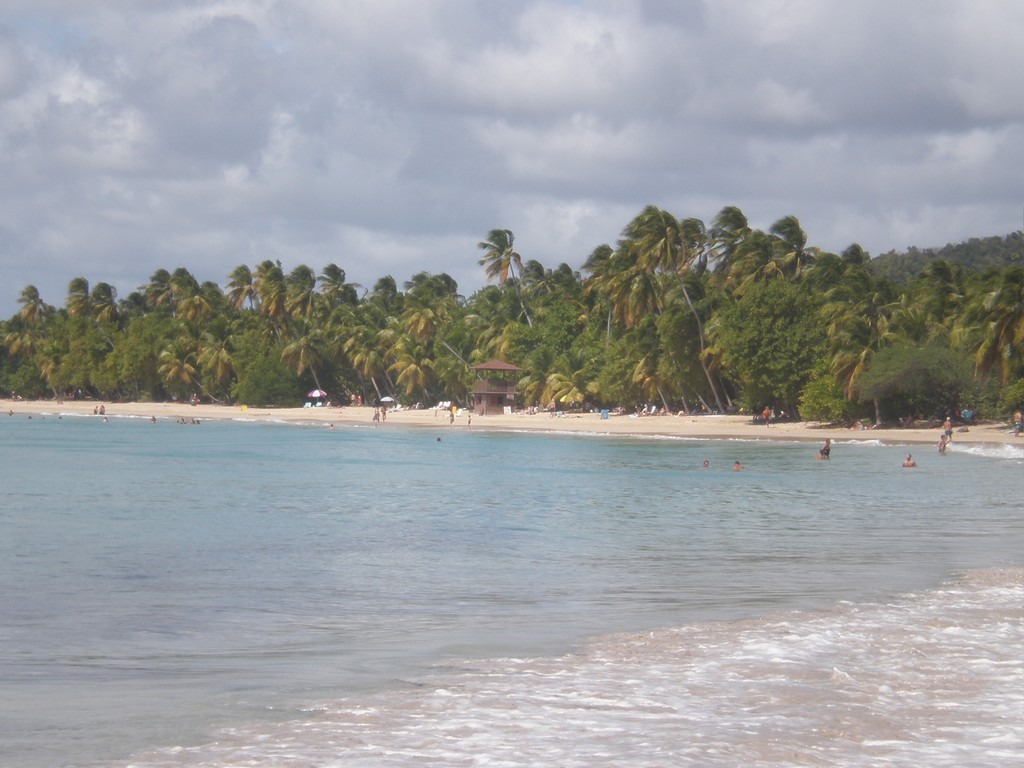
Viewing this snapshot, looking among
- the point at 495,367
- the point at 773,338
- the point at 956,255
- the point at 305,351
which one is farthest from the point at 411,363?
the point at 956,255

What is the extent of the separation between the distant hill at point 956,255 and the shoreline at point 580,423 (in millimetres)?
56340

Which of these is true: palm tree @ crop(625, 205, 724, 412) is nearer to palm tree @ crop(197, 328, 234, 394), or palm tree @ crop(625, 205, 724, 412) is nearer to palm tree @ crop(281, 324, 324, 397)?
palm tree @ crop(281, 324, 324, 397)

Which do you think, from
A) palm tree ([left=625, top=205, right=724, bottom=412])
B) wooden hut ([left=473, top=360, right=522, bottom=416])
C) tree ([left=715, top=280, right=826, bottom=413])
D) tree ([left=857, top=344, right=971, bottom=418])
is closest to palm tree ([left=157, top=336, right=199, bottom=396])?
wooden hut ([left=473, top=360, right=522, bottom=416])

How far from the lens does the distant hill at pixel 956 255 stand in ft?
370

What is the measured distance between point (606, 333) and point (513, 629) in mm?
62270

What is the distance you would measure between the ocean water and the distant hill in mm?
94449

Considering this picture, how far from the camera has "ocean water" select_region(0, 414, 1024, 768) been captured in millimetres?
6004

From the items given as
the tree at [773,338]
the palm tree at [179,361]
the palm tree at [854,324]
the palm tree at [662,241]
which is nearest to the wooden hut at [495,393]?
the palm tree at [662,241]

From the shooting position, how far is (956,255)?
120 metres

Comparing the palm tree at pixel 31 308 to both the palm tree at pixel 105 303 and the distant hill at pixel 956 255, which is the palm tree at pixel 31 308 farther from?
the distant hill at pixel 956 255

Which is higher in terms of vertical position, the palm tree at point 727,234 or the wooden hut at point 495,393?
the palm tree at point 727,234

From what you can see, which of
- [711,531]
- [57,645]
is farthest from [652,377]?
[57,645]

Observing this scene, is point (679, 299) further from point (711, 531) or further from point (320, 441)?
point (711, 531)

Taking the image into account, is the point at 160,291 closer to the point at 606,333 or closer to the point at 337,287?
the point at 337,287
